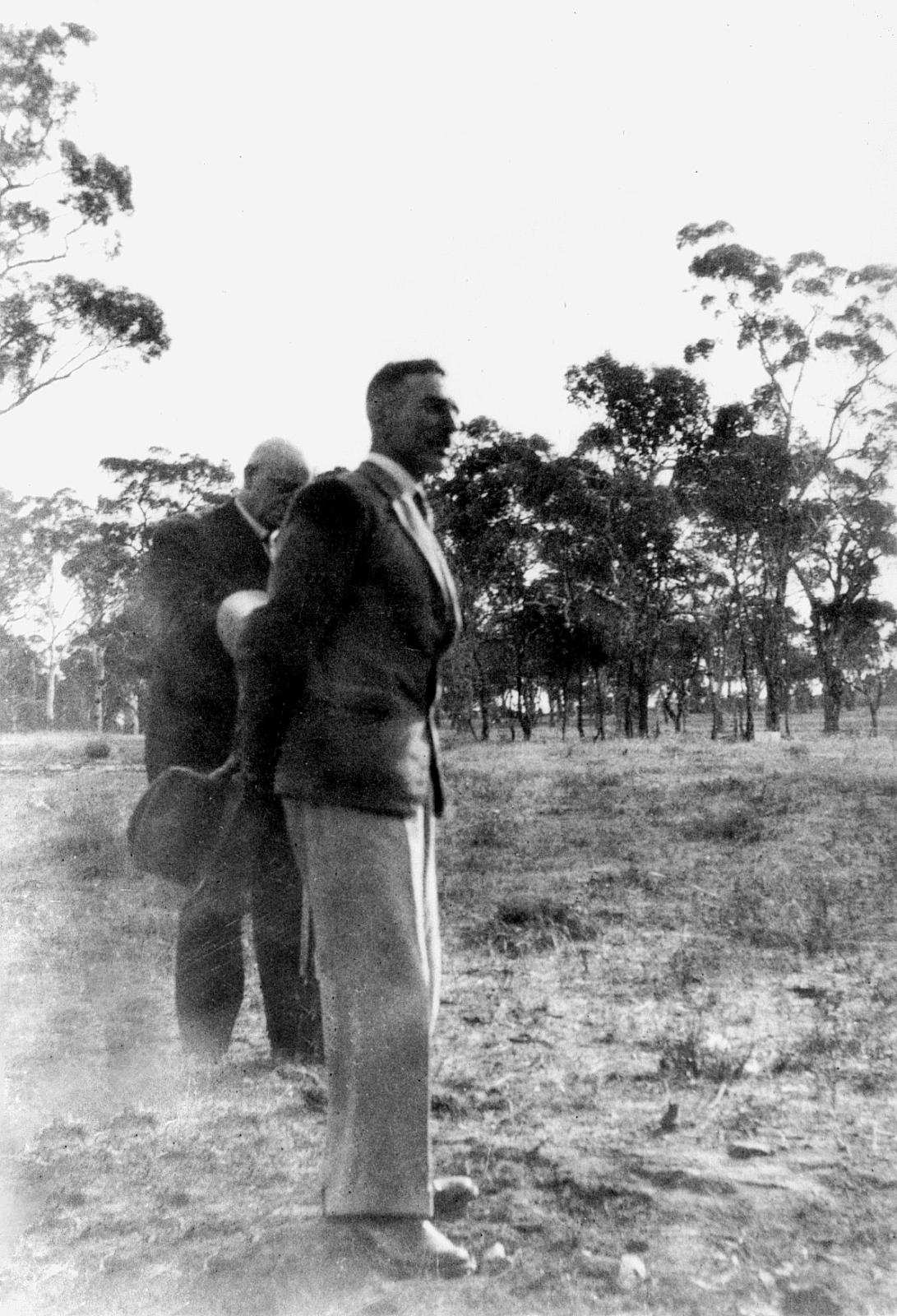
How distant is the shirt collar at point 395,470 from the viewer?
87.4 inches

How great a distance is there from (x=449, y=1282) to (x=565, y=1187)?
1.70 feet

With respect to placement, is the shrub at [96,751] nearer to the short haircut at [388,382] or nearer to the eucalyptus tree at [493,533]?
the eucalyptus tree at [493,533]

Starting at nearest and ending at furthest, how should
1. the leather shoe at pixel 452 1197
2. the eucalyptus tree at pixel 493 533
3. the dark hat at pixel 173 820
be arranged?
the leather shoe at pixel 452 1197 → the dark hat at pixel 173 820 → the eucalyptus tree at pixel 493 533

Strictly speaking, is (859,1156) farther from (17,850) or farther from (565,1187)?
(17,850)

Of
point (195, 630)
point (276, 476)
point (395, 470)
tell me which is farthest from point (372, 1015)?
point (276, 476)

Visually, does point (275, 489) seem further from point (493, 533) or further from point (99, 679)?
point (99, 679)

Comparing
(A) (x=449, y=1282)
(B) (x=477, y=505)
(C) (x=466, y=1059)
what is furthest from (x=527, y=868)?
(B) (x=477, y=505)

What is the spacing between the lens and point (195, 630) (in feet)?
10.7

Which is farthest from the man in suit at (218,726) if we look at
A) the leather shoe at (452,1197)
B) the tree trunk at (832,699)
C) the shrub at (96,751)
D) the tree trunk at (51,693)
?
the tree trunk at (51,693)

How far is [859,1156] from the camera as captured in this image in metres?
2.71

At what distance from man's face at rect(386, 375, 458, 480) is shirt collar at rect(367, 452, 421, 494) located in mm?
16

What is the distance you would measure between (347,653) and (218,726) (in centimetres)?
126

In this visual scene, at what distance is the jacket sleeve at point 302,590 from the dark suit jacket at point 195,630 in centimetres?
110

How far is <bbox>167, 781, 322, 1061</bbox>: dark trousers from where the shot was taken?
325cm
